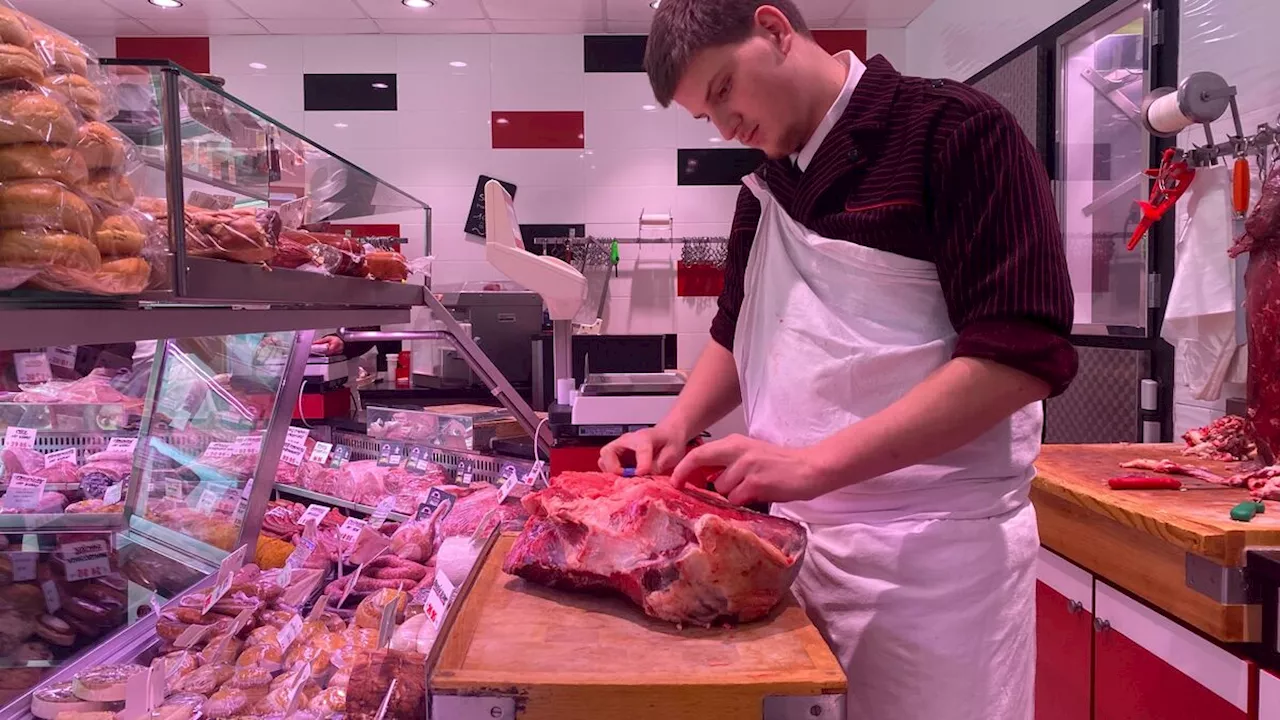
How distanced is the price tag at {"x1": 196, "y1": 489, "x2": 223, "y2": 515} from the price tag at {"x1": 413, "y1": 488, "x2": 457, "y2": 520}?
1.87 ft

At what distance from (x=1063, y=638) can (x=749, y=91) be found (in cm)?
198

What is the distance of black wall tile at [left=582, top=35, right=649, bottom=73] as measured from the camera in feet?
20.2

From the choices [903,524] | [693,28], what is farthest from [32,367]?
[903,524]

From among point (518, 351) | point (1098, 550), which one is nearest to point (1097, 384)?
point (1098, 550)

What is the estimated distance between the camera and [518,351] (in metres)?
4.73

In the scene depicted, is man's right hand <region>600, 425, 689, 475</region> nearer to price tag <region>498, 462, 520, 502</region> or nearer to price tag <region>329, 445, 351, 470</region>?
price tag <region>498, 462, 520, 502</region>

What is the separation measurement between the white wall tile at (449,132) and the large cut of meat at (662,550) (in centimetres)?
514

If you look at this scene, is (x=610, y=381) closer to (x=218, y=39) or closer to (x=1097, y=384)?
(x=1097, y=384)

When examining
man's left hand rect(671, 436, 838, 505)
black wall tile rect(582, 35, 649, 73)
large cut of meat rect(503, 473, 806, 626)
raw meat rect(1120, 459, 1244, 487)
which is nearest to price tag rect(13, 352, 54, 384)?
large cut of meat rect(503, 473, 806, 626)

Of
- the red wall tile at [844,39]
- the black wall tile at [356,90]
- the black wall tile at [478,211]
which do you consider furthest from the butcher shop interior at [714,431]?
the black wall tile at [356,90]

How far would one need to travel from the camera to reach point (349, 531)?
2623 mm

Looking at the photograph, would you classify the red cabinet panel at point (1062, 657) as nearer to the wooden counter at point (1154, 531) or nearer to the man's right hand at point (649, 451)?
the wooden counter at point (1154, 531)

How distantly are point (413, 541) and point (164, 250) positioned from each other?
147 cm

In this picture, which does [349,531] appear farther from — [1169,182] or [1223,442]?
[1169,182]
